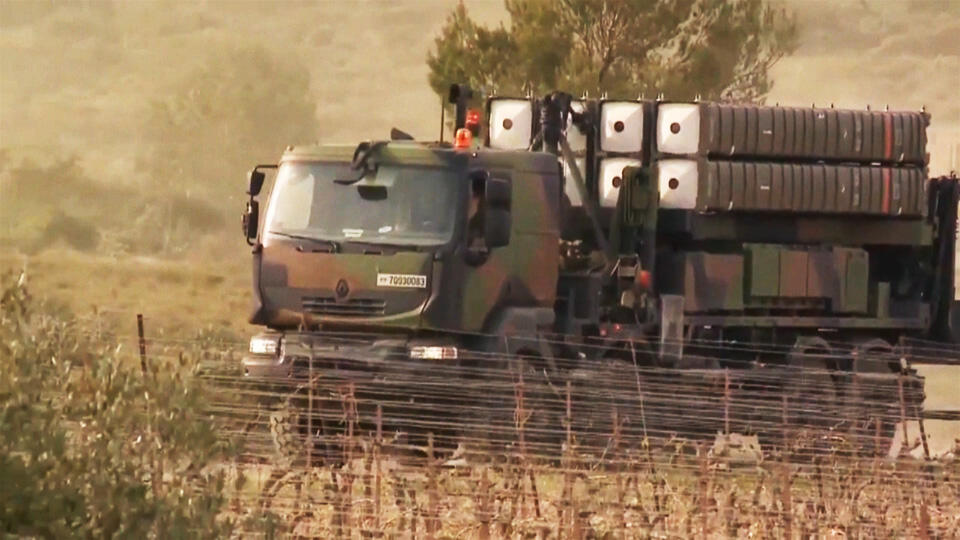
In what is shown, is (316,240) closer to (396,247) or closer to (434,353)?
(396,247)

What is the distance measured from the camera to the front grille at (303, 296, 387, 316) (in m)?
17.0

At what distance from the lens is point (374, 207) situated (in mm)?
17078

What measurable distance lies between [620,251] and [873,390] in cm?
237

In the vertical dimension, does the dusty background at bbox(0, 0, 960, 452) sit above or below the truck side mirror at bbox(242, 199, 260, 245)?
above

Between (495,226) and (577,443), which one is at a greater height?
(495,226)

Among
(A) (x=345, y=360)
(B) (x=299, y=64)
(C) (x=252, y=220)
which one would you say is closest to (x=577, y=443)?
(A) (x=345, y=360)

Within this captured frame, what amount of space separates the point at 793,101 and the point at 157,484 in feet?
305

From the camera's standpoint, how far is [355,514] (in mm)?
11359

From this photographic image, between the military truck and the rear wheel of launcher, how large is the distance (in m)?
0.03

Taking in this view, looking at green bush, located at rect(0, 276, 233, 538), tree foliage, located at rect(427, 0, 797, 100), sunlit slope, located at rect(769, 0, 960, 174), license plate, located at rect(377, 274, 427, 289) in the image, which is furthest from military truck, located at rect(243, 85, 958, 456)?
sunlit slope, located at rect(769, 0, 960, 174)

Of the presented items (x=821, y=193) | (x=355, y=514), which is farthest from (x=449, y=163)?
(x=355, y=514)

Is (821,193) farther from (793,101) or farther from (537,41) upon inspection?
(793,101)

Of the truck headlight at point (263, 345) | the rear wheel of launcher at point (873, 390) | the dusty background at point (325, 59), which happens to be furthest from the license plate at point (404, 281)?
the dusty background at point (325, 59)

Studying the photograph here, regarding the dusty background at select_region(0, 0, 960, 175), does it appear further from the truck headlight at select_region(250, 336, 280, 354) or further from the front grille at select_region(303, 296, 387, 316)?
the truck headlight at select_region(250, 336, 280, 354)
